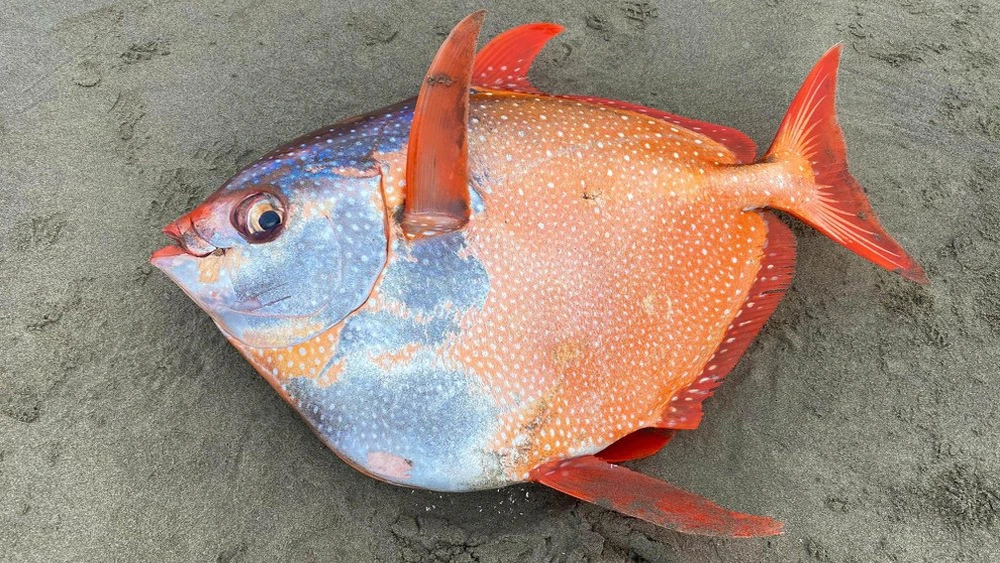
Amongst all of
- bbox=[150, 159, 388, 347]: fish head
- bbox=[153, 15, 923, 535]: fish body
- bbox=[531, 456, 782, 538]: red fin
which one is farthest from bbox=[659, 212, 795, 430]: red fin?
bbox=[150, 159, 388, 347]: fish head

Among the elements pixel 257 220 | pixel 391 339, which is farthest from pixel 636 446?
pixel 257 220

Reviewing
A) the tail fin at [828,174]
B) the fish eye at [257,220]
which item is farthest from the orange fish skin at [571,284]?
the fish eye at [257,220]

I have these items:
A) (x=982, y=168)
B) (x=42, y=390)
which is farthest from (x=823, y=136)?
(x=42, y=390)

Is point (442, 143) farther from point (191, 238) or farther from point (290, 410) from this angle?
point (290, 410)

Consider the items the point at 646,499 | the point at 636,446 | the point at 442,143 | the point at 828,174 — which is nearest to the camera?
the point at 442,143

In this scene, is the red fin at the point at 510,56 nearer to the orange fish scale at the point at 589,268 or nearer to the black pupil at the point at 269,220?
the orange fish scale at the point at 589,268

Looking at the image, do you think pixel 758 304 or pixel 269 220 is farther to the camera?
pixel 758 304

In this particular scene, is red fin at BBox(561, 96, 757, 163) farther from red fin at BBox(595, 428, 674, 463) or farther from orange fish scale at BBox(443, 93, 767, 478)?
red fin at BBox(595, 428, 674, 463)
